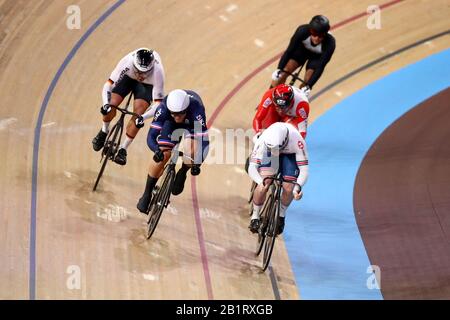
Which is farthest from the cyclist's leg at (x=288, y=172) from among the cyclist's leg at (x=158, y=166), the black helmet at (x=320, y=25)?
the black helmet at (x=320, y=25)

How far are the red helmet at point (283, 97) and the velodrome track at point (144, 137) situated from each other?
137 cm

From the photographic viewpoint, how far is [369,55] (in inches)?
453

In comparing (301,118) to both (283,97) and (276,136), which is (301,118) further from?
(276,136)

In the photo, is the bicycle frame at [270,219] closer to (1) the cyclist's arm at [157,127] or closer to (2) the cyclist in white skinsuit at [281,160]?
(2) the cyclist in white skinsuit at [281,160]

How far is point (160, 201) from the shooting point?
27.3 feet

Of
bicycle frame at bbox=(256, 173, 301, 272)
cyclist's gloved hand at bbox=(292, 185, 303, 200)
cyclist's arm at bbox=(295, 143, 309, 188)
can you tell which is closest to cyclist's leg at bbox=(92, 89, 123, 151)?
bicycle frame at bbox=(256, 173, 301, 272)

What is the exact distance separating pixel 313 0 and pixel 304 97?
3715 mm

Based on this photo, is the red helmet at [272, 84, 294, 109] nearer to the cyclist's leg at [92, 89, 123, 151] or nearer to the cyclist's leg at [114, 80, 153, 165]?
the cyclist's leg at [114, 80, 153, 165]

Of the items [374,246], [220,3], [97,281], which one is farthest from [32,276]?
[220,3]

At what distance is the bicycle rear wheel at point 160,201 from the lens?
8180 millimetres

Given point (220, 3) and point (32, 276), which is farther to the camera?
point (220, 3)
